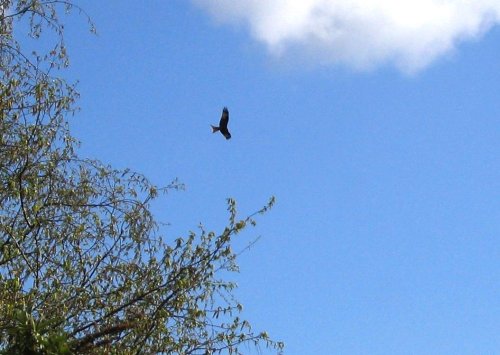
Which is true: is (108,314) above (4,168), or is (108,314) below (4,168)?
below

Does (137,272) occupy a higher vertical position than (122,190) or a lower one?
lower

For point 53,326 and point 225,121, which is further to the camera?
point 225,121

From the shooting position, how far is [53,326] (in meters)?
17.0

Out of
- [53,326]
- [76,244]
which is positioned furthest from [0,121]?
[53,326]

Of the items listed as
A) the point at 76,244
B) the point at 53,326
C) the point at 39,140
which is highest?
the point at 39,140

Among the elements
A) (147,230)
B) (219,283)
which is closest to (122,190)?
(147,230)

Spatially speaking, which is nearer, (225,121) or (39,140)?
(39,140)

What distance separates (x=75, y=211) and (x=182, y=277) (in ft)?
5.78

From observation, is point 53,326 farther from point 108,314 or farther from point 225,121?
point 225,121

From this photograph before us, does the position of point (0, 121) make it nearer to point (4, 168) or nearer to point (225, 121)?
point (4, 168)

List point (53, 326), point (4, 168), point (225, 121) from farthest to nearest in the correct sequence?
point (225, 121) < point (4, 168) < point (53, 326)

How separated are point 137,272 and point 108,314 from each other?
789mm

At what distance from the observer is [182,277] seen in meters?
18.4

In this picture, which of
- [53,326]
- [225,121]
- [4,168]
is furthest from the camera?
[225,121]
